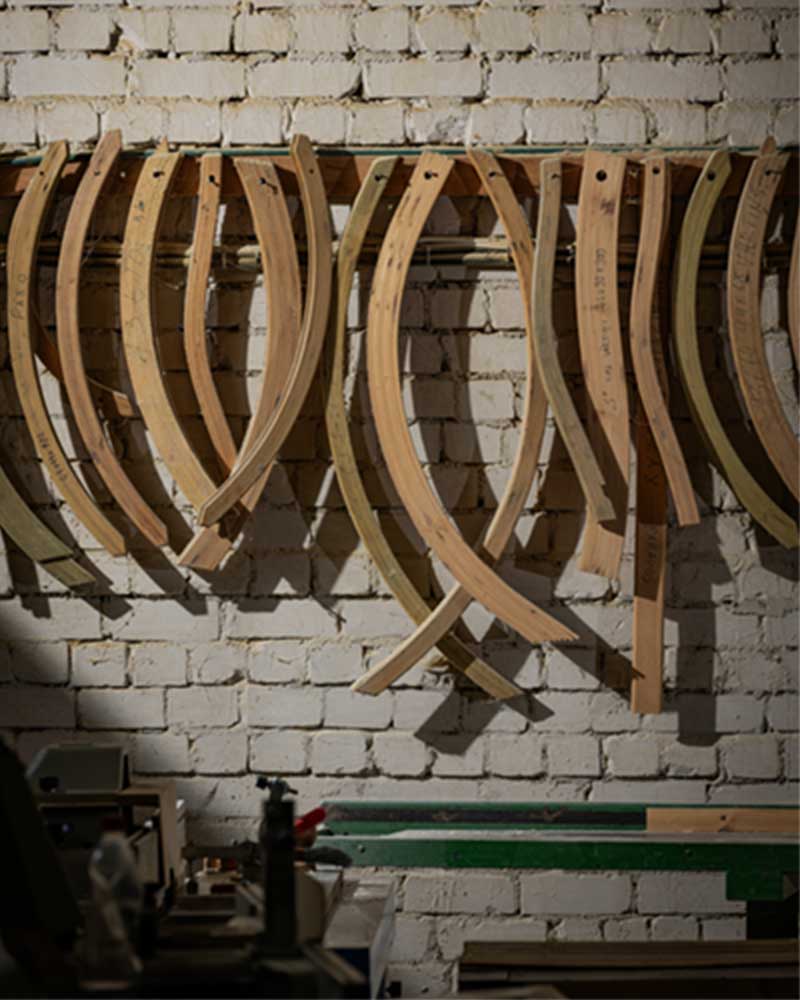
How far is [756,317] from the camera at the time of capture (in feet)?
9.75

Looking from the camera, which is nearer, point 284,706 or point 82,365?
point 82,365

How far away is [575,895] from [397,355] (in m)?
1.27

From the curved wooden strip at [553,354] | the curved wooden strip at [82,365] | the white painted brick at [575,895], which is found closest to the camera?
the curved wooden strip at [553,354]

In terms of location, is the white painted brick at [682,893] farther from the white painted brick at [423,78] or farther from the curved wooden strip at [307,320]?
the white painted brick at [423,78]

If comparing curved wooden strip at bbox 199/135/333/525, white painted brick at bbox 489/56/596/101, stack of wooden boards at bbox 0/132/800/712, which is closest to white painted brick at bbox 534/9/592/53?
white painted brick at bbox 489/56/596/101

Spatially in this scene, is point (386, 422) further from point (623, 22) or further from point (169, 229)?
point (623, 22)

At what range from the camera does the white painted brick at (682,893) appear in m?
3.08

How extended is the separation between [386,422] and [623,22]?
1.07 meters

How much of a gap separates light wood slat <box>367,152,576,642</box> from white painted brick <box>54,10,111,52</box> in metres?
0.81

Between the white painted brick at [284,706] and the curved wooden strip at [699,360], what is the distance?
3.40 ft

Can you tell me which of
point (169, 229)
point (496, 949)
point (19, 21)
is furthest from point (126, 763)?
point (19, 21)

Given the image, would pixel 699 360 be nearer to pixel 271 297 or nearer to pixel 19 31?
pixel 271 297

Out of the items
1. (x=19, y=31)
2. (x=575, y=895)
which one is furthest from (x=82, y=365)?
(x=575, y=895)

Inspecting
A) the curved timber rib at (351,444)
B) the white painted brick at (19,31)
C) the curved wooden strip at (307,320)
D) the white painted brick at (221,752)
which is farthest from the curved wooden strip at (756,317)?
the white painted brick at (19,31)
